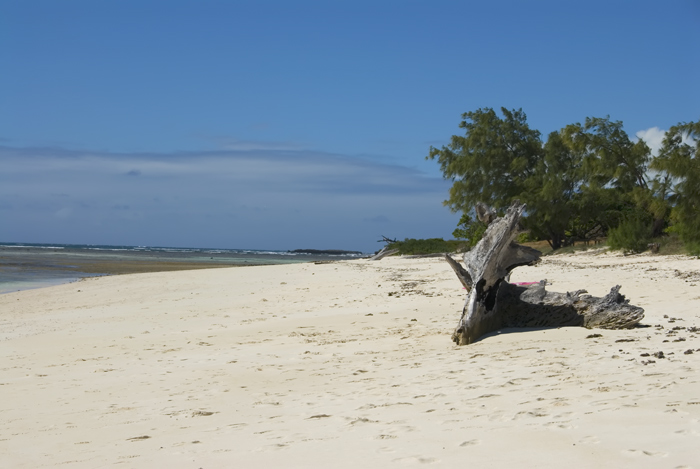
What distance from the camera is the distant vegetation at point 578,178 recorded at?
2536 cm

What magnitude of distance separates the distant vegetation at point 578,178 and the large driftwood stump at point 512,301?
668 inches

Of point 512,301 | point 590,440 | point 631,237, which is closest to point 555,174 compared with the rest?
point 631,237

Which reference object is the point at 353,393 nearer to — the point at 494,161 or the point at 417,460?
the point at 417,460

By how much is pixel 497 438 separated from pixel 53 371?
223 inches

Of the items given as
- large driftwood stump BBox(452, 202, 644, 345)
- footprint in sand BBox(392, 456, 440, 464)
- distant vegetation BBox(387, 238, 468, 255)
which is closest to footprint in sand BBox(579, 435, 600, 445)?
footprint in sand BBox(392, 456, 440, 464)

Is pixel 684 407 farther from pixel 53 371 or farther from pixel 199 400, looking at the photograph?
pixel 53 371

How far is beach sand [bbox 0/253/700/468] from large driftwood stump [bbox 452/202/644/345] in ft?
1.18

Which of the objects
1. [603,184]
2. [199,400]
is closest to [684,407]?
[199,400]

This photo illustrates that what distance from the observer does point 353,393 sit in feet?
18.5

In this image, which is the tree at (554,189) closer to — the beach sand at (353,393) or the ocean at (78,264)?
the ocean at (78,264)

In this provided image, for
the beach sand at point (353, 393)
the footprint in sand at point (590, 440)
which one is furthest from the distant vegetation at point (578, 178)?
the footprint in sand at point (590, 440)

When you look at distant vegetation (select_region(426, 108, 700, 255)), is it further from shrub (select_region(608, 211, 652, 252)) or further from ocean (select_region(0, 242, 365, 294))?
ocean (select_region(0, 242, 365, 294))

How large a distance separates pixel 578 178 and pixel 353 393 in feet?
98.9

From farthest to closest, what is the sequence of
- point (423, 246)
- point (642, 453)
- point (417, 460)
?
1. point (423, 246)
2. point (417, 460)
3. point (642, 453)
